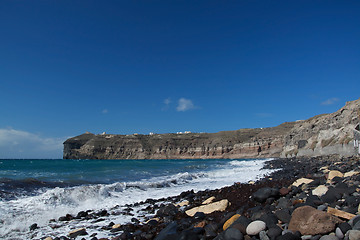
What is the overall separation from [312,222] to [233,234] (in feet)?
3.80

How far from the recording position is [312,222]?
3404 millimetres

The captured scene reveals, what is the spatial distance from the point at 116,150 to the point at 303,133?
10422 centimetres

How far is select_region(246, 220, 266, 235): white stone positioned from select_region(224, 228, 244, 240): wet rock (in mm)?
158

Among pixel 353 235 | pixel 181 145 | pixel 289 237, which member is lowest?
pixel 289 237

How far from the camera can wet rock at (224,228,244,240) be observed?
3.66 metres

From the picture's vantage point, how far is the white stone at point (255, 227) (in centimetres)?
369

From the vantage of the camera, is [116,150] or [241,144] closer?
[241,144]

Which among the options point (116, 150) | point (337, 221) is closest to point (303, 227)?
point (337, 221)

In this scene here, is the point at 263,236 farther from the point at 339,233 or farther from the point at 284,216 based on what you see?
the point at 339,233

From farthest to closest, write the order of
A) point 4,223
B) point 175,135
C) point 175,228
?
point 175,135 → point 4,223 → point 175,228

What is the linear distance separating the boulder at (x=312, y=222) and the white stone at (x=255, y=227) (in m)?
0.41

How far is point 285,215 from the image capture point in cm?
402

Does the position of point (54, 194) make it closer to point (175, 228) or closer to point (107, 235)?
point (107, 235)

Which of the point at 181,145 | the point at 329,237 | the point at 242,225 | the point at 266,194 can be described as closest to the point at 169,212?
the point at 266,194
